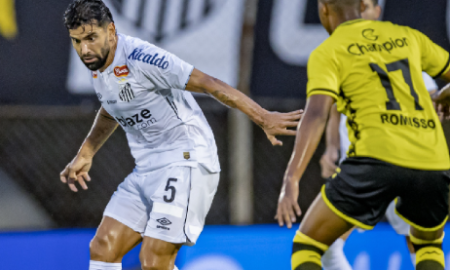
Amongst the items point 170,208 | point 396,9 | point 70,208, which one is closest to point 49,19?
point 70,208

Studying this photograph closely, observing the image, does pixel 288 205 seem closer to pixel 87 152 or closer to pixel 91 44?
pixel 91 44

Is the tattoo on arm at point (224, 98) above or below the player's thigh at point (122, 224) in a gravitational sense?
above

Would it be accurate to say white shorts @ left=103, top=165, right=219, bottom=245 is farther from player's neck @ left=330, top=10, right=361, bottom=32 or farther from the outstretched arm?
the outstretched arm

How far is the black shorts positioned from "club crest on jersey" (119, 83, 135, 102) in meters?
1.25

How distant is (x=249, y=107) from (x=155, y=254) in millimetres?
986

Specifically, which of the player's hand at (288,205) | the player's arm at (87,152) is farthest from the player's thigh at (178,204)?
the player's hand at (288,205)

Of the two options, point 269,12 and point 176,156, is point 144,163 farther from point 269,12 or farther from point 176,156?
point 269,12

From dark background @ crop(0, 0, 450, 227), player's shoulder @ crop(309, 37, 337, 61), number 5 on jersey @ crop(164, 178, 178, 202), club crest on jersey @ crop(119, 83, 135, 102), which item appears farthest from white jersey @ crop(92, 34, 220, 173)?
dark background @ crop(0, 0, 450, 227)

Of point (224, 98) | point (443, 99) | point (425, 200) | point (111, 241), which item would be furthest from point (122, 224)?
point (443, 99)

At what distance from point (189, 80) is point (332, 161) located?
55.6 inches

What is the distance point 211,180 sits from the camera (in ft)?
11.2

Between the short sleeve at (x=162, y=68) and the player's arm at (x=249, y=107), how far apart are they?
0.05m

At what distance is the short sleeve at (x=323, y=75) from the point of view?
2.49 metres

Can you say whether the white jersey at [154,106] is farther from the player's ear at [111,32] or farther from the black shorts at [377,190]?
the black shorts at [377,190]
